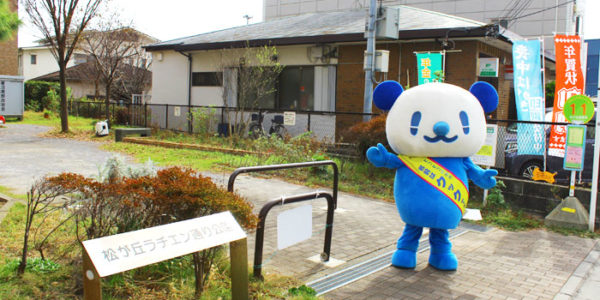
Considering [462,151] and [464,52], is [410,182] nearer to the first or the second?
[462,151]

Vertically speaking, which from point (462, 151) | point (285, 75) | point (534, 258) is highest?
point (285, 75)

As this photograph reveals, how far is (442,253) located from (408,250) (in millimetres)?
356

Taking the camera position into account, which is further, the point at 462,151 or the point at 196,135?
the point at 196,135

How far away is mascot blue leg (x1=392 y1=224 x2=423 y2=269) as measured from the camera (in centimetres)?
519

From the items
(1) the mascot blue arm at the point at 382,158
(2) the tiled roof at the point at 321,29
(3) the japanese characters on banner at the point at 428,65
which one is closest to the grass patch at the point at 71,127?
(2) the tiled roof at the point at 321,29

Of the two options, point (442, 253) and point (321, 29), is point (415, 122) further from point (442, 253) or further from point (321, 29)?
point (321, 29)

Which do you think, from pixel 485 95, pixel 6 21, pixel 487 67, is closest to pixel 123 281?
pixel 485 95

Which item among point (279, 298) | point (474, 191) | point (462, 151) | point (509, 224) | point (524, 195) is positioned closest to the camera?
point (279, 298)

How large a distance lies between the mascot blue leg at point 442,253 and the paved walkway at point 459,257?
3.3 inches

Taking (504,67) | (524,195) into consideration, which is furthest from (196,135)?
(524,195)

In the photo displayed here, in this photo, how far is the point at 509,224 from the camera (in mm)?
7473

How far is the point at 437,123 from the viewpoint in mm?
4812

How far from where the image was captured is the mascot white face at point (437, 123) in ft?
15.9

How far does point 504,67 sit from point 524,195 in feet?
29.8
